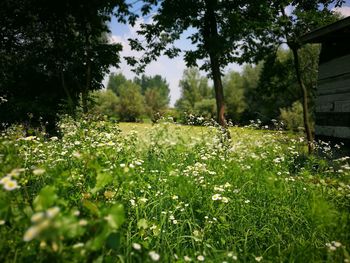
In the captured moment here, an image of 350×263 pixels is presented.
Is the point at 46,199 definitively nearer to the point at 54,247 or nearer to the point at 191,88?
the point at 54,247

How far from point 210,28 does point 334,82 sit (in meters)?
7.03

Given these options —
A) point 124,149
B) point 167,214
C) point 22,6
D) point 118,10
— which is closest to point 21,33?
point 22,6

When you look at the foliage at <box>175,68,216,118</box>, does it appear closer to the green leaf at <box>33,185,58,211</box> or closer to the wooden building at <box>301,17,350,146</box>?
the wooden building at <box>301,17,350,146</box>

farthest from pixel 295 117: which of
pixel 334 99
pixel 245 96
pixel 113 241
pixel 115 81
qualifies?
pixel 115 81

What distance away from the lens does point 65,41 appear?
1398cm

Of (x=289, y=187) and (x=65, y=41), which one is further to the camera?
(x=65, y=41)

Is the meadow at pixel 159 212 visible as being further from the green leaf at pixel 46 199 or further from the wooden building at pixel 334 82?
the wooden building at pixel 334 82

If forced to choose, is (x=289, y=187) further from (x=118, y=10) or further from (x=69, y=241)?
(x=118, y=10)

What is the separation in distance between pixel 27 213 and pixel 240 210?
114 inches

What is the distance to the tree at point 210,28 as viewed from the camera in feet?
37.7

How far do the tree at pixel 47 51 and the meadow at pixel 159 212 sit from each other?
9649 mm

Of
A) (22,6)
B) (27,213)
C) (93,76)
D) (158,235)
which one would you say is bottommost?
(158,235)

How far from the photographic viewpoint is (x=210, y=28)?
13.6 meters

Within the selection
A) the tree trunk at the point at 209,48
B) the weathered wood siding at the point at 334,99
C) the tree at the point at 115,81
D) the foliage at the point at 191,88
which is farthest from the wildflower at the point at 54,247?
the tree at the point at 115,81
